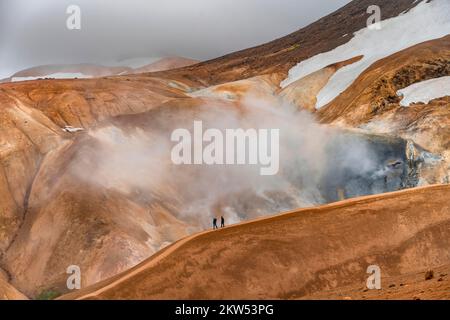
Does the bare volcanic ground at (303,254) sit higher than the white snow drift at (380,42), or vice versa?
the white snow drift at (380,42)

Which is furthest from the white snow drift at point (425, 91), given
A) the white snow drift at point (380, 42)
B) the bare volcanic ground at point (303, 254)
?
the bare volcanic ground at point (303, 254)

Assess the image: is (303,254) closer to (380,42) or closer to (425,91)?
(425,91)

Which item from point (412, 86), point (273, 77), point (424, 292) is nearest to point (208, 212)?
point (412, 86)

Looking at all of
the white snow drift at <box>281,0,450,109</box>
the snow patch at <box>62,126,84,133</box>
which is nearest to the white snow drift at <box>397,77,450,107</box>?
the white snow drift at <box>281,0,450,109</box>

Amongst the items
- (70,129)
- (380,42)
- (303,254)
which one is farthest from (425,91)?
(303,254)

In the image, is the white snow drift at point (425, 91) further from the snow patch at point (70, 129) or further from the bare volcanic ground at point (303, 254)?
the snow patch at point (70, 129)

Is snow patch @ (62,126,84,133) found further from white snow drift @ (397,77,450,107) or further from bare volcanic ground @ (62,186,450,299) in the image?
bare volcanic ground @ (62,186,450,299)
